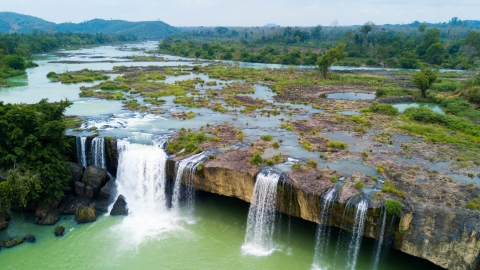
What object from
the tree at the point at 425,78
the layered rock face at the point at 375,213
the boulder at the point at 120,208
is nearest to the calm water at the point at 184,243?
the boulder at the point at 120,208

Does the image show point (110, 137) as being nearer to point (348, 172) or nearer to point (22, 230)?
point (22, 230)

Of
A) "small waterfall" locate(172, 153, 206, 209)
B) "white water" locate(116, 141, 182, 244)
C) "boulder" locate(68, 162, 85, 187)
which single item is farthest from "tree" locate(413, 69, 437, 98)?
"boulder" locate(68, 162, 85, 187)

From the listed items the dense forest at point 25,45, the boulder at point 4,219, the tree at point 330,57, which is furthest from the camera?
the dense forest at point 25,45

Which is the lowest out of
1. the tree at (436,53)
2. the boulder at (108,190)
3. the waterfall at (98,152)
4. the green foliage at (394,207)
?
the boulder at (108,190)

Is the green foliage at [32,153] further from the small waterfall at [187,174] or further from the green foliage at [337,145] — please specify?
the green foliage at [337,145]

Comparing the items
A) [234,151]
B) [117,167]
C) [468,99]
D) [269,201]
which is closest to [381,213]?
[269,201]

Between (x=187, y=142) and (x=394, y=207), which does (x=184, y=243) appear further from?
(x=394, y=207)

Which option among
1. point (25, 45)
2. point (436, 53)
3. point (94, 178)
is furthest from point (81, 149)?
point (25, 45)
